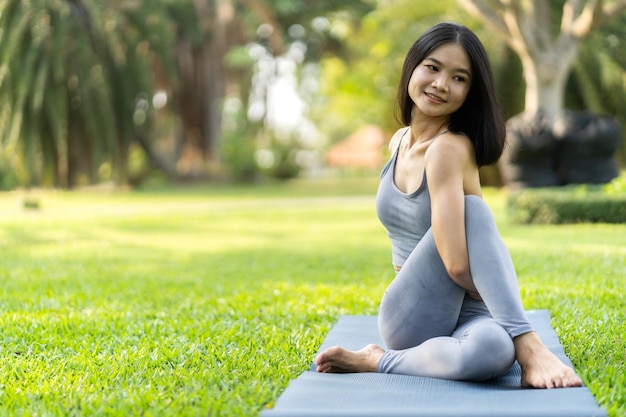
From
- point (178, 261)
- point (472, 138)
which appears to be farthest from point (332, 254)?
point (472, 138)

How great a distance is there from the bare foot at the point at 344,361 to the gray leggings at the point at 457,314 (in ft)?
0.14

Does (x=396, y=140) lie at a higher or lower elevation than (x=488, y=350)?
higher

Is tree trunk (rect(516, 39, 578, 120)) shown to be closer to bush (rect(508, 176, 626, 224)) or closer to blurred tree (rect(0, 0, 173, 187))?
bush (rect(508, 176, 626, 224))

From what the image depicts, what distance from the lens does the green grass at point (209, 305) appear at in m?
2.89

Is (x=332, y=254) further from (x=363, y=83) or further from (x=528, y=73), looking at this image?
(x=363, y=83)

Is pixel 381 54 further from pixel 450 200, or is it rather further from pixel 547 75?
pixel 450 200

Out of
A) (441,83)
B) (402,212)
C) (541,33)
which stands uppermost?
(541,33)


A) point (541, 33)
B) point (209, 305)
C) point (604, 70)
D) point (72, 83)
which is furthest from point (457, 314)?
point (72, 83)

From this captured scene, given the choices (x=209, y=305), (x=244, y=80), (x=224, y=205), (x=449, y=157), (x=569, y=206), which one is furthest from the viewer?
(x=244, y=80)

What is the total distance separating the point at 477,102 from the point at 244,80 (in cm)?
2425

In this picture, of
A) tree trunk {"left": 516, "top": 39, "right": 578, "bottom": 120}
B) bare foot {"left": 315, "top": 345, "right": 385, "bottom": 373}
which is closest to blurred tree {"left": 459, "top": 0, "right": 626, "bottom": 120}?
tree trunk {"left": 516, "top": 39, "right": 578, "bottom": 120}

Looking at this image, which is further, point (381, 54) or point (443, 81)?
point (381, 54)

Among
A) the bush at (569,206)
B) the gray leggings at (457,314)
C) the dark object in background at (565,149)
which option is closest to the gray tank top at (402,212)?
the gray leggings at (457,314)

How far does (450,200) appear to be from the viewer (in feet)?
9.34
